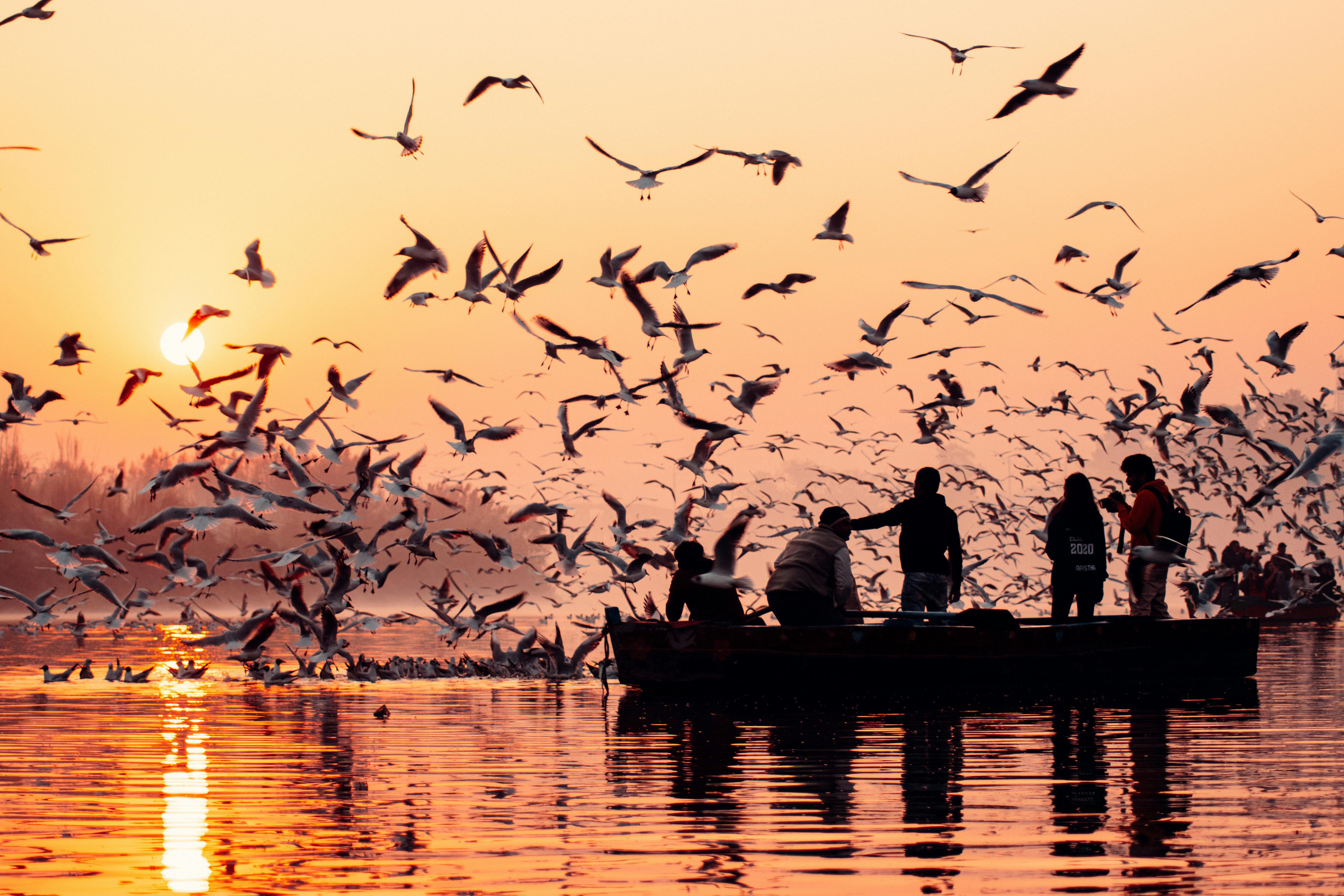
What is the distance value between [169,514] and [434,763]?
9.89m

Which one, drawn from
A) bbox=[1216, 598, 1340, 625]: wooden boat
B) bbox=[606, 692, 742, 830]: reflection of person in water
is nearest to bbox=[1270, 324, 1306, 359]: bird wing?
bbox=[606, 692, 742, 830]: reflection of person in water

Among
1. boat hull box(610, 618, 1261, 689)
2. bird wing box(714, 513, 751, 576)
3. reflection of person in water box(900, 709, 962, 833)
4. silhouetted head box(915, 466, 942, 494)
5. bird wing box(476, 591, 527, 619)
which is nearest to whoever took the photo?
reflection of person in water box(900, 709, 962, 833)

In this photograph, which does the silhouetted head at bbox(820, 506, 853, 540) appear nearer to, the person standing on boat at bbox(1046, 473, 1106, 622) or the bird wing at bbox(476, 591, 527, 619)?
the person standing on boat at bbox(1046, 473, 1106, 622)

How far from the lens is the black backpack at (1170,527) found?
18.2m

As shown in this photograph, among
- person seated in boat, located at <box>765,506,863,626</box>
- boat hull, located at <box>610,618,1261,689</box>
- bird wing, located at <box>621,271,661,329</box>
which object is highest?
bird wing, located at <box>621,271,661,329</box>

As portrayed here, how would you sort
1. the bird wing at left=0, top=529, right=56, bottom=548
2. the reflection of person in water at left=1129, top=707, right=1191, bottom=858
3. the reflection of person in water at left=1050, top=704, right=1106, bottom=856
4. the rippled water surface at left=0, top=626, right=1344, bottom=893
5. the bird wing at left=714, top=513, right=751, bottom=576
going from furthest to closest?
the bird wing at left=0, top=529, right=56, bottom=548, the bird wing at left=714, top=513, right=751, bottom=576, the reflection of person in water at left=1050, top=704, right=1106, bottom=856, the reflection of person in water at left=1129, top=707, right=1191, bottom=858, the rippled water surface at left=0, top=626, right=1344, bottom=893

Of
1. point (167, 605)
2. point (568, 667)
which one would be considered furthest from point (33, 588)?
point (568, 667)

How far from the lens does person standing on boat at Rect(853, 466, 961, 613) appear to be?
1684 centimetres

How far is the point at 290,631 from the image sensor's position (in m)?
47.8

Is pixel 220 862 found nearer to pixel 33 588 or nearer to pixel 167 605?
pixel 167 605

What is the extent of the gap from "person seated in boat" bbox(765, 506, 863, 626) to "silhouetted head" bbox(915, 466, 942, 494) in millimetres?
877

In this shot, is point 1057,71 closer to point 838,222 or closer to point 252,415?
point 838,222

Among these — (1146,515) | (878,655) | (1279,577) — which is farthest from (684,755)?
(1279,577)

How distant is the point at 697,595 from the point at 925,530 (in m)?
2.87
